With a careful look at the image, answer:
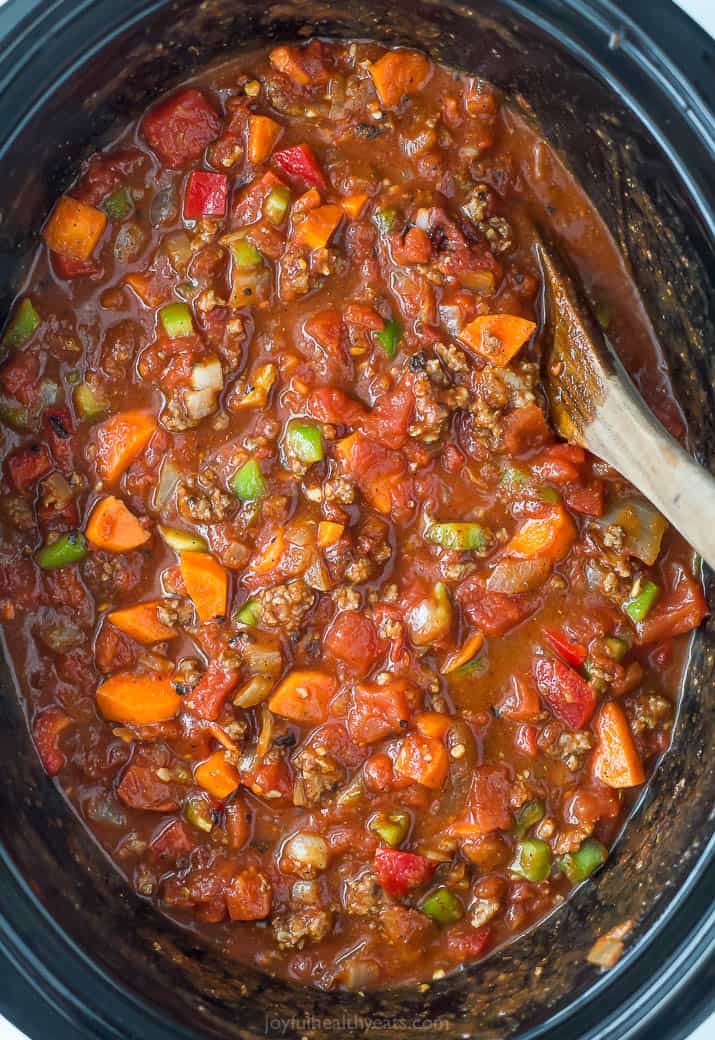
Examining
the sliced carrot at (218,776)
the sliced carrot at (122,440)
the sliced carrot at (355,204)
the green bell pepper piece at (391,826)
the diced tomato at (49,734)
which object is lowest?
the diced tomato at (49,734)

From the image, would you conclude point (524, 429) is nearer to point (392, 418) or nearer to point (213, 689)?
point (392, 418)

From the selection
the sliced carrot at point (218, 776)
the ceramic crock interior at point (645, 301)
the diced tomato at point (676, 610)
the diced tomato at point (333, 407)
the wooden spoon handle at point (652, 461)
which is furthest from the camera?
the diced tomato at point (676, 610)

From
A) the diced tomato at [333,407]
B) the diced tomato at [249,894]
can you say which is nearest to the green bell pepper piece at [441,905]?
the diced tomato at [249,894]

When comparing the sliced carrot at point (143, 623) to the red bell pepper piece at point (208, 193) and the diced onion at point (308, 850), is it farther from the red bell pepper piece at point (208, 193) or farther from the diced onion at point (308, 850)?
the red bell pepper piece at point (208, 193)

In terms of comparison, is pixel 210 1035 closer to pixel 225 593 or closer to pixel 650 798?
pixel 225 593

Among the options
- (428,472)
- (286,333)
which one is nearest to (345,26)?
(286,333)

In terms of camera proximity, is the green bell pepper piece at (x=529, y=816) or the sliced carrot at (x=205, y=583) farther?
the green bell pepper piece at (x=529, y=816)

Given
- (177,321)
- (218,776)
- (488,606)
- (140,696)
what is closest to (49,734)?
(140,696)
